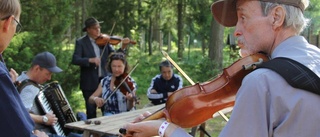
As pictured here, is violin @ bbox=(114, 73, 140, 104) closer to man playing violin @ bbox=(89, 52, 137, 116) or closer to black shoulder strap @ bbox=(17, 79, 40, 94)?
man playing violin @ bbox=(89, 52, 137, 116)

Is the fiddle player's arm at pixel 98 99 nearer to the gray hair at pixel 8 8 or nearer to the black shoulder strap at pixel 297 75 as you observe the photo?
the gray hair at pixel 8 8

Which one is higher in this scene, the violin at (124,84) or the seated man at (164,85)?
the violin at (124,84)

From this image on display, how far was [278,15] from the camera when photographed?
145cm

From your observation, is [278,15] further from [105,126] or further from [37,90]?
[37,90]

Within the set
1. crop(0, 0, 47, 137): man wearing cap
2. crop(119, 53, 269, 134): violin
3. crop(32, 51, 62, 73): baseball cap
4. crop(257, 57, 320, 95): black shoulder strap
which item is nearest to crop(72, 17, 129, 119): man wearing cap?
crop(32, 51, 62, 73): baseball cap

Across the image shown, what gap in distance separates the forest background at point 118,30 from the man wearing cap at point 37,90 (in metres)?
2.07

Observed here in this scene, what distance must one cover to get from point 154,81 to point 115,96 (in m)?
0.88

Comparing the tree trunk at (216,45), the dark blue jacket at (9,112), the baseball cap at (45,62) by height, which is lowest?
the tree trunk at (216,45)

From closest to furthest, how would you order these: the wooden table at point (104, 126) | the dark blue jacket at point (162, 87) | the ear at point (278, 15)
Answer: the ear at point (278, 15), the wooden table at point (104, 126), the dark blue jacket at point (162, 87)

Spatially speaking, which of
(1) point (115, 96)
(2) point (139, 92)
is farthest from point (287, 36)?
(2) point (139, 92)

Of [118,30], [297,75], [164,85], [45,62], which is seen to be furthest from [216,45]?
[297,75]

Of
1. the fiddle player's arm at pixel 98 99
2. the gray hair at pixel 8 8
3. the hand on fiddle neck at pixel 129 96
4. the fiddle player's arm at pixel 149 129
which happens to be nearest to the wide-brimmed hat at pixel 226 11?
the fiddle player's arm at pixel 149 129

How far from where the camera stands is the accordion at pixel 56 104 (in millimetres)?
4121

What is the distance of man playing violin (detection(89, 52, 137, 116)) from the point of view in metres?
5.13
